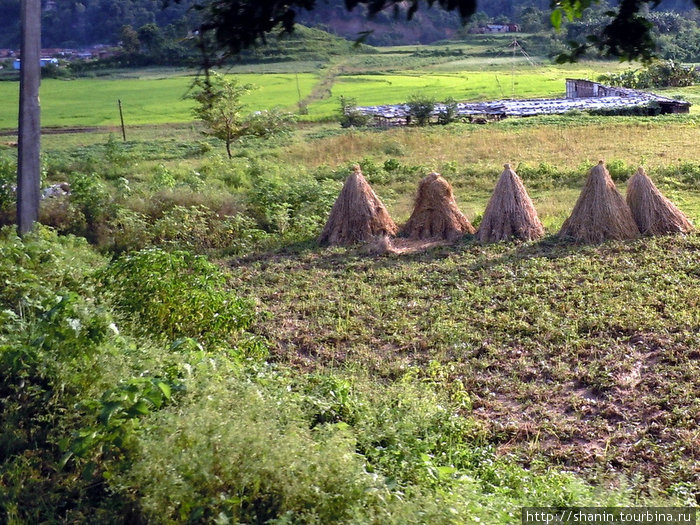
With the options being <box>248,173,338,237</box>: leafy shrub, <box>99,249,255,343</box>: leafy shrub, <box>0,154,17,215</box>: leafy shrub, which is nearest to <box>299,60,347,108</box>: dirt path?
<box>248,173,338,237</box>: leafy shrub

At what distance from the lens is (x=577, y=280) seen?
27.2 feet

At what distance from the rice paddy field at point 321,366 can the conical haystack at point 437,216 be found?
25 cm

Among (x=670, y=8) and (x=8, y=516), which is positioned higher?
(x=670, y=8)

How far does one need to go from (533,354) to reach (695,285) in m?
2.33

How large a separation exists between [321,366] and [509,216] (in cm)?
431

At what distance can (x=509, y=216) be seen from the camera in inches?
392

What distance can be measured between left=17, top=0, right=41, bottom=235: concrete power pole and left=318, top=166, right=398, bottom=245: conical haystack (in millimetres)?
3421

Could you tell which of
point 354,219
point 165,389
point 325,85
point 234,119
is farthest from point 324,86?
point 165,389

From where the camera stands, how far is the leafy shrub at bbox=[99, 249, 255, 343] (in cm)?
618

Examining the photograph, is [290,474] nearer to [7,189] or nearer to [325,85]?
[7,189]

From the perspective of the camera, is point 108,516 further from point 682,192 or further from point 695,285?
point 682,192

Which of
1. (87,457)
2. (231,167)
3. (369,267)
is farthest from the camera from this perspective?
(231,167)

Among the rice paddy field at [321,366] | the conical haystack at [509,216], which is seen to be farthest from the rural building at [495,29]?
the conical haystack at [509,216]

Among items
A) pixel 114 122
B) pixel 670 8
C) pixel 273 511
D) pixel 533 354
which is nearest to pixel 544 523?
pixel 273 511
